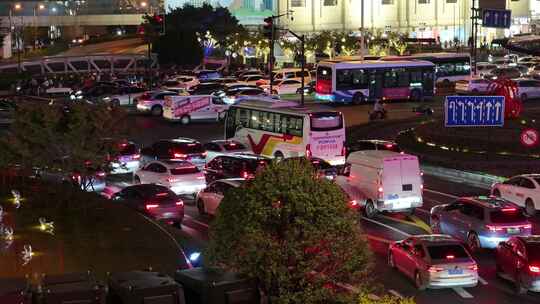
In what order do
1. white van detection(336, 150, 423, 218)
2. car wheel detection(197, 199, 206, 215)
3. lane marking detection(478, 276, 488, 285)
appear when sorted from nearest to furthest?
lane marking detection(478, 276, 488, 285), white van detection(336, 150, 423, 218), car wheel detection(197, 199, 206, 215)

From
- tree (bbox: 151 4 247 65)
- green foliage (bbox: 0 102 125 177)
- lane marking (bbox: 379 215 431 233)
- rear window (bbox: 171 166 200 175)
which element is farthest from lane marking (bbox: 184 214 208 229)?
tree (bbox: 151 4 247 65)

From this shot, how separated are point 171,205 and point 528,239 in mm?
9879

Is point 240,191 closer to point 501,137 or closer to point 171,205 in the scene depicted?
point 171,205

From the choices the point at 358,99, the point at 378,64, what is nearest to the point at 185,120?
the point at 358,99

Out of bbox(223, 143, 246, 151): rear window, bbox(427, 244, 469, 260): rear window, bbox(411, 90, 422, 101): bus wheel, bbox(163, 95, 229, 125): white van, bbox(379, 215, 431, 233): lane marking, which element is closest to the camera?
bbox(427, 244, 469, 260): rear window

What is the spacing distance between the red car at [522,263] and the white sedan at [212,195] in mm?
8652

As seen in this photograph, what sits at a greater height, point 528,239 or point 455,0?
point 455,0

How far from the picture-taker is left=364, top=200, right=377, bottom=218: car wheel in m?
26.8

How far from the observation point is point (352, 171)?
2823 centimetres

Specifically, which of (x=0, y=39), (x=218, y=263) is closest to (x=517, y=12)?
(x=0, y=39)

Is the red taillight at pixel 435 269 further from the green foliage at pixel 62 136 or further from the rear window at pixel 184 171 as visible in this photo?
the rear window at pixel 184 171

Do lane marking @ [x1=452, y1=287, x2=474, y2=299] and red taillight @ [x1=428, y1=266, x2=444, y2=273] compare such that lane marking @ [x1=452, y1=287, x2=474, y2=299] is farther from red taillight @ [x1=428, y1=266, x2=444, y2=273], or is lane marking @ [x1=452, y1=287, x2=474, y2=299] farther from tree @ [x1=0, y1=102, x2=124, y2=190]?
tree @ [x1=0, y1=102, x2=124, y2=190]

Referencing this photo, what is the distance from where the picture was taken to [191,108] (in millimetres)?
50906

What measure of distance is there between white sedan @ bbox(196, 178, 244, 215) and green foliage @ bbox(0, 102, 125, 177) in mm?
4673
